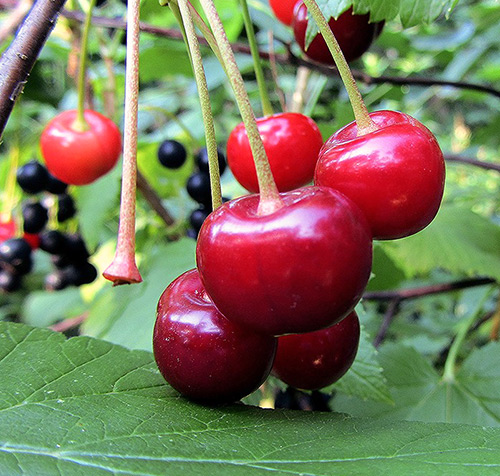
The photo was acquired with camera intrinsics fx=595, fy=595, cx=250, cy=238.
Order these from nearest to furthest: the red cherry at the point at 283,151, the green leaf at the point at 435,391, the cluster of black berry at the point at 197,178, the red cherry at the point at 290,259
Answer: the red cherry at the point at 290,259 → the red cherry at the point at 283,151 → the green leaf at the point at 435,391 → the cluster of black berry at the point at 197,178

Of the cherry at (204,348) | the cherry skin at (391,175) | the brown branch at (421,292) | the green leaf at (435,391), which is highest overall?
the cherry skin at (391,175)

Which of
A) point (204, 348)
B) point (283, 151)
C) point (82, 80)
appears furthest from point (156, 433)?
point (82, 80)

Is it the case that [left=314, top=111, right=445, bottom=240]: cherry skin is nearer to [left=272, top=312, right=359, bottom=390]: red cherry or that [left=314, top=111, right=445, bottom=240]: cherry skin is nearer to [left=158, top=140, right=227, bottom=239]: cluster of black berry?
[left=272, top=312, right=359, bottom=390]: red cherry

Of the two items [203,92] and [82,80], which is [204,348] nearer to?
[203,92]

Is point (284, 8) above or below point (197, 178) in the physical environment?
above

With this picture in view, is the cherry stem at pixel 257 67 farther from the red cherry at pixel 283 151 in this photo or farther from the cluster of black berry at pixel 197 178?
the cluster of black berry at pixel 197 178

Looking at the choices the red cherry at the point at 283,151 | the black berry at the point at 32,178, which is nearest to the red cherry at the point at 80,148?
the black berry at the point at 32,178

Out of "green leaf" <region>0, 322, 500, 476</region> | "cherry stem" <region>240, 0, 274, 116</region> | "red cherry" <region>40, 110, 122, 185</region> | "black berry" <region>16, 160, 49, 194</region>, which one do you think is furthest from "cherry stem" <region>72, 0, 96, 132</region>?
"green leaf" <region>0, 322, 500, 476</region>
